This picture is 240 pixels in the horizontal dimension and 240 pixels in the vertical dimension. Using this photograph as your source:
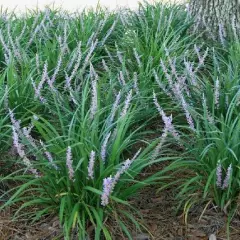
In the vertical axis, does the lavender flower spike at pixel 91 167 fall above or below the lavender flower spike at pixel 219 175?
above

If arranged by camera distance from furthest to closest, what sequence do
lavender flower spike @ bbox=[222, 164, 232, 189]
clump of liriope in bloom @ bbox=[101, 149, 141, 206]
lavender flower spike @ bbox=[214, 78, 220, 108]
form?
lavender flower spike @ bbox=[214, 78, 220, 108], lavender flower spike @ bbox=[222, 164, 232, 189], clump of liriope in bloom @ bbox=[101, 149, 141, 206]

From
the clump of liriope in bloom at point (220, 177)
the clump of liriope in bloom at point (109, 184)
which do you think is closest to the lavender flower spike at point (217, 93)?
the clump of liriope in bloom at point (220, 177)

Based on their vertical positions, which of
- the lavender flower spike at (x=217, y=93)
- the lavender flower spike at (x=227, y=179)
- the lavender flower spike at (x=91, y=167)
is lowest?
the lavender flower spike at (x=227, y=179)

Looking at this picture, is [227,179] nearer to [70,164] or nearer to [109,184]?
[109,184]

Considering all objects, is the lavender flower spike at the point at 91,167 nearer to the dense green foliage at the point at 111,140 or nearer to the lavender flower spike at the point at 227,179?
the dense green foliage at the point at 111,140

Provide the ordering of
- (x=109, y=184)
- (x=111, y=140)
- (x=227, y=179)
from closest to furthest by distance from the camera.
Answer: (x=109, y=184)
(x=227, y=179)
(x=111, y=140)

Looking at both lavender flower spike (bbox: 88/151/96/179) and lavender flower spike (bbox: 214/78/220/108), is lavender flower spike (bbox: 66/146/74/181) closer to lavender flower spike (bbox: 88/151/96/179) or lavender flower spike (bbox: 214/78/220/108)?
lavender flower spike (bbox: 88/151/96/179)

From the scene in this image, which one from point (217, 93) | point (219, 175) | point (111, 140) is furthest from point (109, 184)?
point (217, 93)

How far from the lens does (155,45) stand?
400 cm

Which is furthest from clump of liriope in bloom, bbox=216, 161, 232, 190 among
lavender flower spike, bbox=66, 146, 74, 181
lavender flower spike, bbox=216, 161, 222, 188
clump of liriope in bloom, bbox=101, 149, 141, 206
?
lavender flower spike, bbox=66, 146, 74, 181

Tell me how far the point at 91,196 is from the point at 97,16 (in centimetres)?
322

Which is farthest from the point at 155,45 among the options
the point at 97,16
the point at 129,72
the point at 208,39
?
the point at 97,16

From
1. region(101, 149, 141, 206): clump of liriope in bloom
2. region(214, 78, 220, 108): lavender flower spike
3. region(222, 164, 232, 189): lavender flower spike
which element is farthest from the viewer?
region(214, 78, 220, 108): lavender flower spike

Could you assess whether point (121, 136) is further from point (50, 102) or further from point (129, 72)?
point (129, 72)
